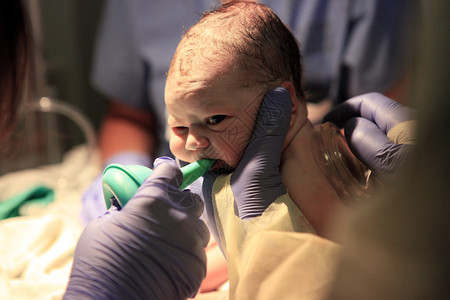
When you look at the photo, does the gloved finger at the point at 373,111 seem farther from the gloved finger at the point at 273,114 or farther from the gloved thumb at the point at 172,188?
the gloved thumb at the point at 172,188

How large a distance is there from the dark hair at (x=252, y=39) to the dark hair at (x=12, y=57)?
502 mm

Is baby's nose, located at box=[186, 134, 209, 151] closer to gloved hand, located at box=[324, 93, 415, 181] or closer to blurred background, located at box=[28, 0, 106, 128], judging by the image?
gloved hand, located at box=[324, 93, 415, 181]

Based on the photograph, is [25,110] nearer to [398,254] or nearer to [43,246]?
[43,246]

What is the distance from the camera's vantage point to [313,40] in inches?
47.7

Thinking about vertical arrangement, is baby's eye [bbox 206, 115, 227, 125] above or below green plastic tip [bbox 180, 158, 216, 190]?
above

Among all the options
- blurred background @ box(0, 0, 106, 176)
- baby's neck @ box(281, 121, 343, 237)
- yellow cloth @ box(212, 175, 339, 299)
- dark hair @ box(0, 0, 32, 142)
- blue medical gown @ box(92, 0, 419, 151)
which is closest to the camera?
yellow cloth @ box(212, 175, 339, 299)

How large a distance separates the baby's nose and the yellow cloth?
0.07m

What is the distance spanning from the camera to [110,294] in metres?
0.51

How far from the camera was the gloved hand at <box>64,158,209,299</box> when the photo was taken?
0.51 metres

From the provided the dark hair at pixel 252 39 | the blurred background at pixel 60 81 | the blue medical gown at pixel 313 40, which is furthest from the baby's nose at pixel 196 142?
the blurred background at pixel 60 81

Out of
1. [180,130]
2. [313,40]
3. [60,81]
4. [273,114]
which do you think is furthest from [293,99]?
[60,81]

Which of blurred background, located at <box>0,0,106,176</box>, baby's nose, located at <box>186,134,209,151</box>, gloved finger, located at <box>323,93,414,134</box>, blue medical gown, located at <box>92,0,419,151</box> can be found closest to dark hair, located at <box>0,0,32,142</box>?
blue medical gown, located at <box>92,0,419,151</box>

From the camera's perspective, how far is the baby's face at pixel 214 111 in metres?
0.61

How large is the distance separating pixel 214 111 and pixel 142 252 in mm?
203
